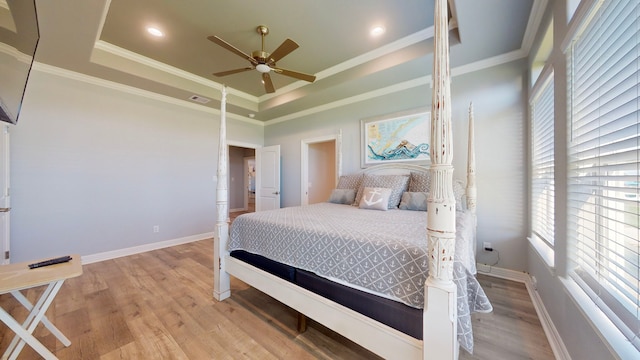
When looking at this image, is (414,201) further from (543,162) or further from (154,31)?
(154,31)

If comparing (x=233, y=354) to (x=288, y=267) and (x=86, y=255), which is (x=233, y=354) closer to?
(x=288, y=267)

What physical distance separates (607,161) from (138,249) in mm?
4950

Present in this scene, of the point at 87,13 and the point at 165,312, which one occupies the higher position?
the point at 87,13

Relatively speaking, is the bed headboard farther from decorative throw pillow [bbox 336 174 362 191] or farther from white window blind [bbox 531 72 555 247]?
white window blind [bbox 531 72 555 247]

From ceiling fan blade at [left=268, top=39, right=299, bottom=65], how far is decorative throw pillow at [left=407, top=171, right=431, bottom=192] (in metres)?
2.09

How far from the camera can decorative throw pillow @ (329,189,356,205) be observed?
3.20 meters

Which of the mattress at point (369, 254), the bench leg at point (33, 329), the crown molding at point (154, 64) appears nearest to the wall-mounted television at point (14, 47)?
the bench leg at point (33, 329)

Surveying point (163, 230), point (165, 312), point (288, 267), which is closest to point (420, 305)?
point (288, 267)

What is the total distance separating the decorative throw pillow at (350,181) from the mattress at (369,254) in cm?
154

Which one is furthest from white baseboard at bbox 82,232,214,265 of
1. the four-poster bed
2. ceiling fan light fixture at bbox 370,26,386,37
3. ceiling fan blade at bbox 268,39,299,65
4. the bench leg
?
ceiling fan light fixture at bbox 370,26,386,37

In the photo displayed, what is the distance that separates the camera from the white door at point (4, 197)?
7.65 ft

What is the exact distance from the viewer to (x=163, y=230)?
3740 millimetres

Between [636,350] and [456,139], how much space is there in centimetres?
246

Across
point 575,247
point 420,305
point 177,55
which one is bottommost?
point 420,305
